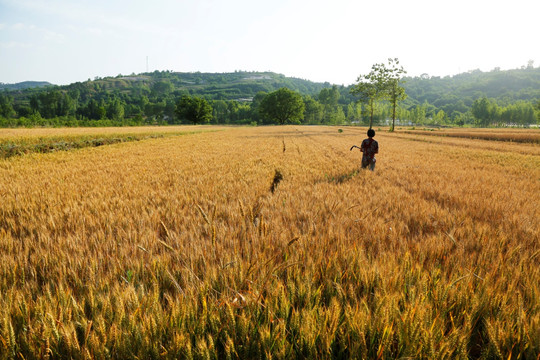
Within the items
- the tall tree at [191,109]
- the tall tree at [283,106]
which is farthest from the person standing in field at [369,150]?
the tall tree at [191,109]

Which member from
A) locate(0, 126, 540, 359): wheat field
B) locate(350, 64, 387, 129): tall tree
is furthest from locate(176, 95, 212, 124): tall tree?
locate(0, 126, 540, 359): wheat field

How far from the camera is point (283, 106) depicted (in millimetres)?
90188

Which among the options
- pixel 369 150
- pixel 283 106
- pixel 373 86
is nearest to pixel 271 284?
pixel 369 150

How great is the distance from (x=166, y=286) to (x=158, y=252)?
2.38 feet

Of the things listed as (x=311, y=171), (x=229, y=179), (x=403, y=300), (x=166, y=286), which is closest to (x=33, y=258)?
(x=166, y=286)

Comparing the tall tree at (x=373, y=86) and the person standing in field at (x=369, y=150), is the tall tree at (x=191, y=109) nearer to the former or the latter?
the tall tree at (x=373, y=86)

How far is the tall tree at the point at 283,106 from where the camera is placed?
90188 mm

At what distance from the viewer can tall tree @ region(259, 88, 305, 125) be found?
90.2 meters

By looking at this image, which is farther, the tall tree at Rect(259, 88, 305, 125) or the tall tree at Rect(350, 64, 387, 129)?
the tall tree at Rect(259, 88, 305, 125)

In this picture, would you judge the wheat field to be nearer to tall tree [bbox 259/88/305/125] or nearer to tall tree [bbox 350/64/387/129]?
tall tree [bbox 350/64/387/129]

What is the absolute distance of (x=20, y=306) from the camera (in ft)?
4.81

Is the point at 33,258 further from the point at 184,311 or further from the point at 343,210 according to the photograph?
the point at 343,210

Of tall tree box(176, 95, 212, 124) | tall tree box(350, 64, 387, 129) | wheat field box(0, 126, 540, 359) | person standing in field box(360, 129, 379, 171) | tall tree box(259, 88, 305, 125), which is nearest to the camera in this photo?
wheat field box(0, 126, 540, 359)

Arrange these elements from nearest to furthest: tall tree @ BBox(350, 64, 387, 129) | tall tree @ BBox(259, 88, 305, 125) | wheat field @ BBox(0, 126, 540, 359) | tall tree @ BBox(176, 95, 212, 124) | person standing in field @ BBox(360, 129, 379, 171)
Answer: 1. wheat field @ BBox(0, 126, 540, 359)
2. person standing in field @ BBox(360, 129, 379, 171)
3. tall tree @ BBox(350, 64, 387, 129)
4. tall tree @ BBox(259, 88, 305, 125)
5. tall tree @ BBox(176, 95, 212, 124)
